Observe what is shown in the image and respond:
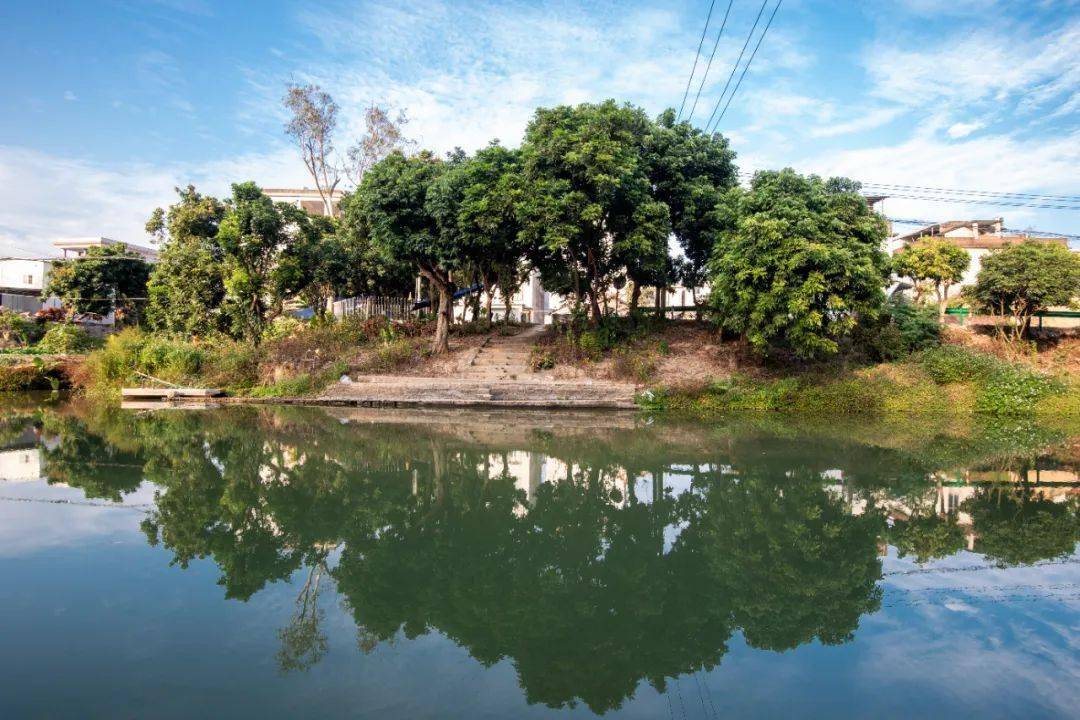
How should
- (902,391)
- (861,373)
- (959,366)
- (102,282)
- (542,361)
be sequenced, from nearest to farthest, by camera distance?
(902,391), (959,366), (861,373), (542,361), (102,282)

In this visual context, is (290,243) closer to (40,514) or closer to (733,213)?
(733,213)

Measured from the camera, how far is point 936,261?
23.2m

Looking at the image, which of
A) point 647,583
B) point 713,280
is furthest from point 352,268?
point 647,583

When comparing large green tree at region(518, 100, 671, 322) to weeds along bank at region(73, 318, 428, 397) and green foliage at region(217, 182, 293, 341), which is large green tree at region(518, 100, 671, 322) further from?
green foliage at region(217, 182, 293, 341)

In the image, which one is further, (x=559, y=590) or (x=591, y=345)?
(x=591, y=345)

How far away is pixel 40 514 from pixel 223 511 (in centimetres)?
187

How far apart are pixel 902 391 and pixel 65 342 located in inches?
1160

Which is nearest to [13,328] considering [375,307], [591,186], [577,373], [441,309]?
[375,307]

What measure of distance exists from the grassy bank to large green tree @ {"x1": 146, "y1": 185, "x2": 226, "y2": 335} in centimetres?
1599

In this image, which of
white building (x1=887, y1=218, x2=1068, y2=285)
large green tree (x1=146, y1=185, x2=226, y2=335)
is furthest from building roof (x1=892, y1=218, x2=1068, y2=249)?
large green tree (x1=146, y1=185, x2=226, y2=335)

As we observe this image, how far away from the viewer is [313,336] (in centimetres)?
2117

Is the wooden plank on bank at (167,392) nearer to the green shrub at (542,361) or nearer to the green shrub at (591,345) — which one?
the green shrub at (542,361)

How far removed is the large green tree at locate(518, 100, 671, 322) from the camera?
16844mm

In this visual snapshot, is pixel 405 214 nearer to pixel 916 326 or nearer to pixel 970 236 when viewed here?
pixel 916 326
